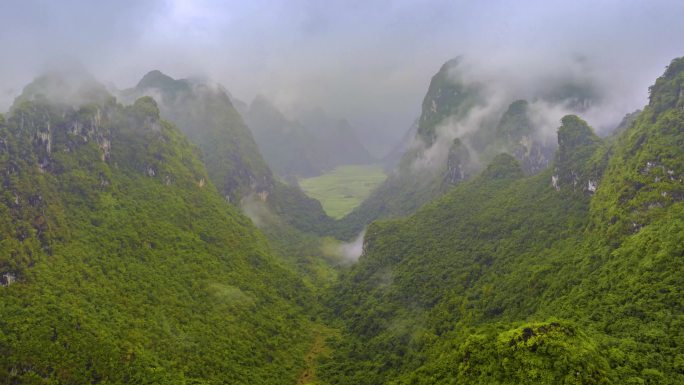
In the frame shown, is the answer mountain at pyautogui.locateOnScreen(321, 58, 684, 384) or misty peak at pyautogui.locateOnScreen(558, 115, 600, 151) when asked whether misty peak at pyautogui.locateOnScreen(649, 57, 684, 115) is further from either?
misty peak at pyautogui.locateOnScreen(558, 115, 600, 151)

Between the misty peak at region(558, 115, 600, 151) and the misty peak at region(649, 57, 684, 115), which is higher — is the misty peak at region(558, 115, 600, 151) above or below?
above

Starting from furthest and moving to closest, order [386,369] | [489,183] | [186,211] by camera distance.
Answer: [489,183], [186,211], [386,369]

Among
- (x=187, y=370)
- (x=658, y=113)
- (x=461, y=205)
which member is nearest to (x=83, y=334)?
(x=187, y=370)

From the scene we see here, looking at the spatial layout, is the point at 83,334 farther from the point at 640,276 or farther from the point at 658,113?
the point at 658,113

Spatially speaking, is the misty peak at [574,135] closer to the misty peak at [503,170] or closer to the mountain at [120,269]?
the misty peak at [503,170]

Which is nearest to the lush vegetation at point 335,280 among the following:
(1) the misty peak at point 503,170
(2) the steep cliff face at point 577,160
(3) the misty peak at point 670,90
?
(3) the misty peak at point 670,90

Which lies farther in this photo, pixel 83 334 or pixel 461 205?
pixel 461 205

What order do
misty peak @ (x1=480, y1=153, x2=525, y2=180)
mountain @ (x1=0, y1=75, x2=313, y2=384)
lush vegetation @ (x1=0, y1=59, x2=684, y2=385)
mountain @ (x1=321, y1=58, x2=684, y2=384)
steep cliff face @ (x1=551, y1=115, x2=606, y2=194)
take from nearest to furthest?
mountain @ (x1=321, y1=58, x2=684, y2=384)
lush vegetation @ (x1=0, y1=59, x2=684, y2=385)
mountain @ (x1=0, y1=75, x2=313, y2=384)
steep cliff face @ (x1=551, y1=115, x2=606, y2=194)
misty peak @ (x1=480, y1=153, x2=525, y2=180)

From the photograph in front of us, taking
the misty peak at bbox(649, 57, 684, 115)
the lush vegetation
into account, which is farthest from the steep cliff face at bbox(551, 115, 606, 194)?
the misty peak at bbox(649, 57, 684, 115)
